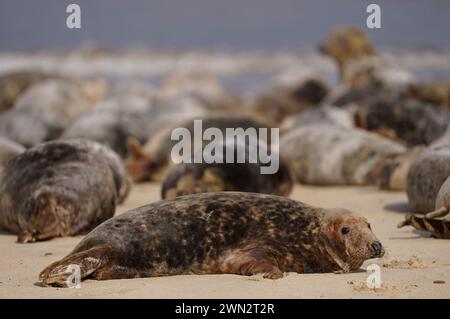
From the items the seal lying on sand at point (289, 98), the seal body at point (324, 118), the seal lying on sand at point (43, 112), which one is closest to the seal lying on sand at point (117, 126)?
the seal lying on sand at point (43, 112)

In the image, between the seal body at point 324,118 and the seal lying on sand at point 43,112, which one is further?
the seal body at point 324,118

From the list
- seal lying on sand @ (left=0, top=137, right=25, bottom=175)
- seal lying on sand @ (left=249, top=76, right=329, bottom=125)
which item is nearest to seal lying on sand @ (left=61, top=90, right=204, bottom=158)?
seal lying on sand @ (left=249, top=76, right=329, bottom=125)

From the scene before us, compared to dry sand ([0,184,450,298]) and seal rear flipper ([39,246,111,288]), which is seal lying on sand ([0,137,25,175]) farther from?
seal rear flipper ([39,246,111,288])

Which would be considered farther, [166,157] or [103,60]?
[103,60]

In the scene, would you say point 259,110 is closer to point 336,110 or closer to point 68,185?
point 336,110

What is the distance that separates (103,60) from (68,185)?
46.7 meters

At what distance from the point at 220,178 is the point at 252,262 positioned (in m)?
3.33

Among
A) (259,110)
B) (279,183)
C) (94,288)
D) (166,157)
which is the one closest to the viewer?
(94,288)

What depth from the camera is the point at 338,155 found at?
11.8 m

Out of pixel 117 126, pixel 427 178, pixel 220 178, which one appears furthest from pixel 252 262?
pixel 117 126

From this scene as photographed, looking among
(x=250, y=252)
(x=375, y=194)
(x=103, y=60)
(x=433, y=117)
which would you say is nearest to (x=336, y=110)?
(x=433, y=117)

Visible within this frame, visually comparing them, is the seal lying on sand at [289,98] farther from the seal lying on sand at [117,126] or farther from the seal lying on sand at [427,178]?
the seal lying on sand at [427,178]

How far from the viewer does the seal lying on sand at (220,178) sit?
8805 mm
